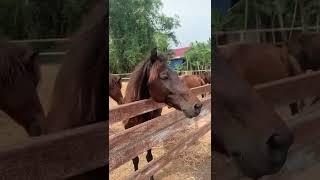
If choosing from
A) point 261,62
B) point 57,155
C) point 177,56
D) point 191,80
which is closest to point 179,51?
point 177,56

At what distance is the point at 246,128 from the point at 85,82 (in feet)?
2.68

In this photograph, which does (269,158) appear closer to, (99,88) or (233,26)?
(233,26)

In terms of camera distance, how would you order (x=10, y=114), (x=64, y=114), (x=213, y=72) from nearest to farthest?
(x=10, y=114) < (x=64, y=114) < (x=213, y=72)

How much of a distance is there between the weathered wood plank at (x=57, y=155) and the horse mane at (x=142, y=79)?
0.55ft

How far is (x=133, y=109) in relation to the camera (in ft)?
6.23

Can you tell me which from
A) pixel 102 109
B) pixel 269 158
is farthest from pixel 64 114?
pixel 269 158

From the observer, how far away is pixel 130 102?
1904mm

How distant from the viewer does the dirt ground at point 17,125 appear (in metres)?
1.51

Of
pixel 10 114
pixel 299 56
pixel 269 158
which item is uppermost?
pixel 299 56

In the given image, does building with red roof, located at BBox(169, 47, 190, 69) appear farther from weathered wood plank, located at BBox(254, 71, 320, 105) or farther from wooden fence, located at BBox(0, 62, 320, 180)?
weathered wood plank, located at BBox(254, 71, 320, 105)

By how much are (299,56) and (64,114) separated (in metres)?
1.15

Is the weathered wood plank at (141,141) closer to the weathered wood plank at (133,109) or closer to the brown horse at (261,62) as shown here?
the weathered wood plank at (133,109)

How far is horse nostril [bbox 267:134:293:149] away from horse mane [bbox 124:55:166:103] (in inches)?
25.8

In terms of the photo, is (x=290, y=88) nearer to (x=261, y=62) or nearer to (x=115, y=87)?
(x=261, y=62)
